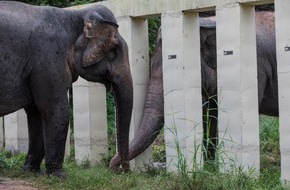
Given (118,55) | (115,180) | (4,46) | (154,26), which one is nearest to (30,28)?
(4,46)

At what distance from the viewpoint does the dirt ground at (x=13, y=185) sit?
24.3 feet

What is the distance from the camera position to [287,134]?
7973 millimetres

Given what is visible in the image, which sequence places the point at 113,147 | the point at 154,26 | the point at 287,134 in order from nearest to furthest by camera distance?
the point at 287,134
the point at 113,147
the point at 154,26

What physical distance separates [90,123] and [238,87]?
112 inches

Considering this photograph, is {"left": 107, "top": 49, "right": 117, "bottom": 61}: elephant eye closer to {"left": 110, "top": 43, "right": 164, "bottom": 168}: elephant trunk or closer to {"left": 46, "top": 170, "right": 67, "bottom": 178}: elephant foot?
{"left": 110, "top": 43, "right": 164, "bottom": 168}: elephant trunk

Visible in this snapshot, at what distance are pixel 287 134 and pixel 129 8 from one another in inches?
129

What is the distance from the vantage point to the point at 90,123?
421 inches

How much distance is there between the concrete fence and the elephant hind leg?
59.4 inches

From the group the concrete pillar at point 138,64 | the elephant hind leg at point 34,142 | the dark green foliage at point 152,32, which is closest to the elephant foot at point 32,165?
the elephant hind leg at point 34,142

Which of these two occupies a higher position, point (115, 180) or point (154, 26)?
point (154, 26)

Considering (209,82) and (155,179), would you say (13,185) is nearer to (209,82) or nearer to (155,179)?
(155,179)

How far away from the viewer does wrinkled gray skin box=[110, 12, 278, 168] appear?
9.60 metres

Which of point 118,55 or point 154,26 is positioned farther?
point 154,26

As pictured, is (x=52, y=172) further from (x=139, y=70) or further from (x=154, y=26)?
(x=154, y=26)
